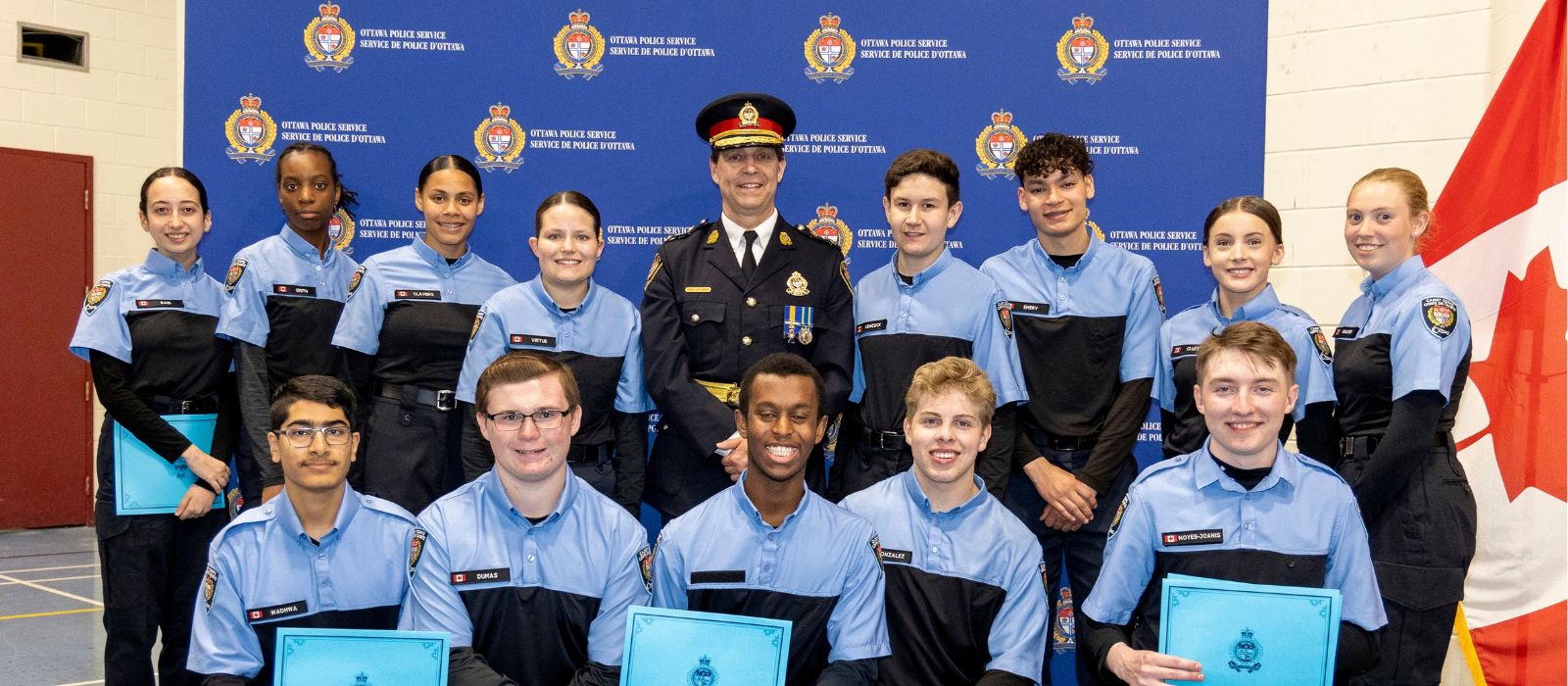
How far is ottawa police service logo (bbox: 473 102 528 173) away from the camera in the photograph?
5.60 m

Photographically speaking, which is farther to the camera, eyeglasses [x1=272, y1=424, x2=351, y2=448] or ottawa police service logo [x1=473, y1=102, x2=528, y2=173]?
ottawa police service logo [x1=473, y1=102, x2=528, y2=173]

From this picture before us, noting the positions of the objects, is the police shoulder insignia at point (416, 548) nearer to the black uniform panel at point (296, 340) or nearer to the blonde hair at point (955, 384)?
the blonde hair at point (955, 384)

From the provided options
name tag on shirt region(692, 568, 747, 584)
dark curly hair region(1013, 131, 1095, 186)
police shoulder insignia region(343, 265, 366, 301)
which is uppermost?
dark curly hair region(1013, 131, 1095, 186)

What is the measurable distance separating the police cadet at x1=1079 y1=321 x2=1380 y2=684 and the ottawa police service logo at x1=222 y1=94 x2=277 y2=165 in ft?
15.2

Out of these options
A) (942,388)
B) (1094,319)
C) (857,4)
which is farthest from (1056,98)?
(942,388)

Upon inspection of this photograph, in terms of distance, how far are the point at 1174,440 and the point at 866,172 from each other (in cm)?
218

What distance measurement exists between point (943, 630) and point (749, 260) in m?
→ 1.63

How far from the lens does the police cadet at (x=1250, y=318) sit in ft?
12.7

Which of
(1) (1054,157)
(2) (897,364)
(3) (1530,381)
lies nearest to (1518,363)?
(3) (1530,381)

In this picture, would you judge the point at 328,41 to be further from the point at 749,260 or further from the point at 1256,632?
the point at 1256,632

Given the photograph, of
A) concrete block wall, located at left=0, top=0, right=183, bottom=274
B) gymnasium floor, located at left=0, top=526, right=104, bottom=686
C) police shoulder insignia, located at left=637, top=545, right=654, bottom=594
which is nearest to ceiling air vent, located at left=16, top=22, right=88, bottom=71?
concrete block wall, located at left=0, top=0, right=183, bottom=274

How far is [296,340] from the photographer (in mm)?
4676

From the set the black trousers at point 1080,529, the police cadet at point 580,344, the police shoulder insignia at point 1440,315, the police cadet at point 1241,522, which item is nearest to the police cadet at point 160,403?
the police cadet at point 580,344

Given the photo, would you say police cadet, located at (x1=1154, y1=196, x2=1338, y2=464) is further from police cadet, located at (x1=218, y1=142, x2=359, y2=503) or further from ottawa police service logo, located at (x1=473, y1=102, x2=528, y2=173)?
police cadet, located at (x1=218, y1=142, x2=359, y2=503)
